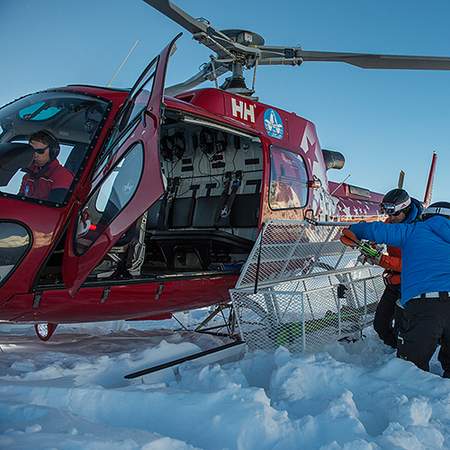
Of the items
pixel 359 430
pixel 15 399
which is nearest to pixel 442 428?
pixel 359 430

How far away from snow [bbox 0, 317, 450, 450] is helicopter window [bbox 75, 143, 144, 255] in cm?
93

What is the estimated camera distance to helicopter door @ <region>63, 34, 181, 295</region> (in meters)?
3.04

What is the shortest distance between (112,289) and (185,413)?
1.44m

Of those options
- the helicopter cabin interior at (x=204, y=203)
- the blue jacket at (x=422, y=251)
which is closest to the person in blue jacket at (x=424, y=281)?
the blue jacket at (x=422, y=251)

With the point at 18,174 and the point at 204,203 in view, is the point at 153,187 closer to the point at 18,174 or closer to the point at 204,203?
the point at 18,174

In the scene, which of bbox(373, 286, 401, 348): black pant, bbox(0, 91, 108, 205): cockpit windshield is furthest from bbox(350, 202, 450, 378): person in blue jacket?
bbox(0, 91, 108, 205): cockpit windshield

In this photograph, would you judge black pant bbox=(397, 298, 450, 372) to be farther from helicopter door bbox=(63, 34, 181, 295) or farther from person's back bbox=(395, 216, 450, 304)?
helicopter door bbox=(63, 34, 181, 295)

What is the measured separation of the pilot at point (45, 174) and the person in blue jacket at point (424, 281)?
2.33 m

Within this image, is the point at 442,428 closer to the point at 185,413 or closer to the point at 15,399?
the point at 185,413

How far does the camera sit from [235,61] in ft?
19.8

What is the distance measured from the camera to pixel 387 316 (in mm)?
4816

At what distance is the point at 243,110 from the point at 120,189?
259 centimetres

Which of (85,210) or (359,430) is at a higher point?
(85,210)

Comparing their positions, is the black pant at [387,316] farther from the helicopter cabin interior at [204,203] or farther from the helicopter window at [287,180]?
the helicopter cabin interior at [204,203]
